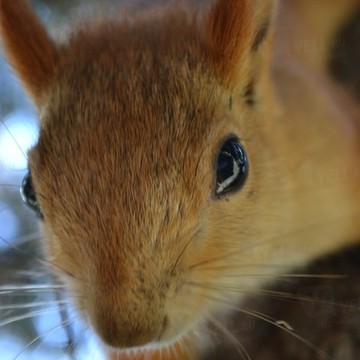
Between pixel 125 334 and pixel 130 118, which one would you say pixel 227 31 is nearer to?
pixel 130 118

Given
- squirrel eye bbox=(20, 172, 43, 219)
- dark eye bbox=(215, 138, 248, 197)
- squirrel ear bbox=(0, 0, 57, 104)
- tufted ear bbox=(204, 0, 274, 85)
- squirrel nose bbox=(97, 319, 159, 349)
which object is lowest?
squirrel nose bbox=(97, 319, 159, 349)

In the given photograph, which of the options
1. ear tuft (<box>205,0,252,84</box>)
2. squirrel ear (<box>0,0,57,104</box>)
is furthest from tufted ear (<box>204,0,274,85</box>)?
squirrel ear (<box>0,0,57,104</box>)

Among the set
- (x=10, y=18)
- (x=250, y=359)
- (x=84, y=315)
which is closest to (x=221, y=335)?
(x=250, y=359)

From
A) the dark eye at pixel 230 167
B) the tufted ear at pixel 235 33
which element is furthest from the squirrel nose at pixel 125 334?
the tufted ear at pixel 235 33

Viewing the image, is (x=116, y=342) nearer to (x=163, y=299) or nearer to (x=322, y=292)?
(x=163, y=299)

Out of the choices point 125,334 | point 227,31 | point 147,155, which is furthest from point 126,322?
point 227,31

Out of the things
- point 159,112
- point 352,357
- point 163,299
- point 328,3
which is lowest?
point 352,357

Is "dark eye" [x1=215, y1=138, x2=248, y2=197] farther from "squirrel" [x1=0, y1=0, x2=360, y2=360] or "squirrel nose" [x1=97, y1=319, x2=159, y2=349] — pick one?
"squirrel nose" [x1=97, y1=319, x2=159, y2=349]
